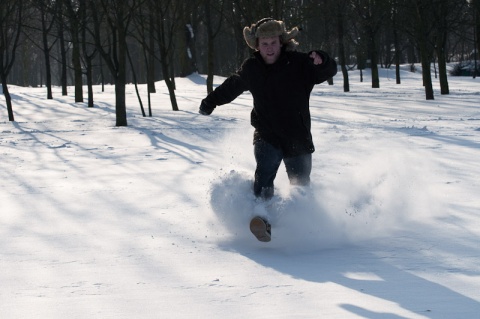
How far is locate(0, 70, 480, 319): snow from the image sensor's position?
364 centimetres

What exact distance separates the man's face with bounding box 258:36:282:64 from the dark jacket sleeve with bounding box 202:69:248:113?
304mm

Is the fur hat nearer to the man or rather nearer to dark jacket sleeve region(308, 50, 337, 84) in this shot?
the man

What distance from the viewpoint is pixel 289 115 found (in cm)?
513

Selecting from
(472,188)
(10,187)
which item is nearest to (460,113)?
(472,188)

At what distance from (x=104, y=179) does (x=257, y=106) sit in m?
3.85

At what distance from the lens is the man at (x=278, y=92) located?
5043mm

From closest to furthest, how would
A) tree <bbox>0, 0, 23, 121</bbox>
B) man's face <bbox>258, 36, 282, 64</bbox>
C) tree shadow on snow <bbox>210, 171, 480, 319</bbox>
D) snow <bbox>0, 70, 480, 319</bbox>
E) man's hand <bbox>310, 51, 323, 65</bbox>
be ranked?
tree shadow on snow <bbox>210, 171, 480, 319</bbox> → snow <bbox>0, 70, 480, 319</bbox> → man's hand <bbox>310, 51, 323, 65</bbox> → man's face <bbox>258, 36, 282, 64</bbox> → tree <bbox>0, 0, 23, 121</bbox>

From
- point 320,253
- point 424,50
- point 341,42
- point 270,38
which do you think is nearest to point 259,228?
point 320,253

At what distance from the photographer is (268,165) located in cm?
515

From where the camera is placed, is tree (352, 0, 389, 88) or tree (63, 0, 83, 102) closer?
tree (63, 0, 83, 102)

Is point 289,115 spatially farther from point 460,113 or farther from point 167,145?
point 460,113

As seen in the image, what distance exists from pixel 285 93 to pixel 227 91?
0.56 meters

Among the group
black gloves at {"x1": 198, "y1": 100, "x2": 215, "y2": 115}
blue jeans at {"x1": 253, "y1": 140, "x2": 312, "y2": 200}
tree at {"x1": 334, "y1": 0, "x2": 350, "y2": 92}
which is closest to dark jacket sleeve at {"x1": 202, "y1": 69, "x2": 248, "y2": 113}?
black gloves at {"x1": 198, "y1": 100, "x2": 215, "y2": 115}

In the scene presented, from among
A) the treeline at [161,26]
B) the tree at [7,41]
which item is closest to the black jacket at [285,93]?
the treeline at [161,26]
